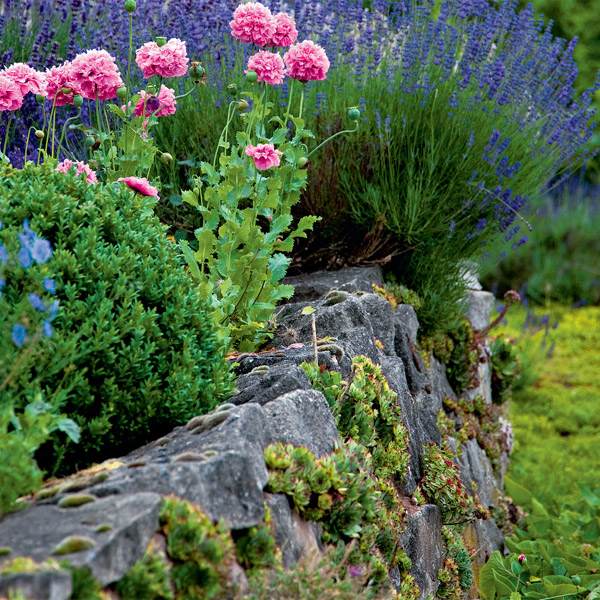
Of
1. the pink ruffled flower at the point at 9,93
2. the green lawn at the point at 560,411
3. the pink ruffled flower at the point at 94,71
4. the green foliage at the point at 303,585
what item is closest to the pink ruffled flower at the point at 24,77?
the pink ruffled flower at the point at 9,93

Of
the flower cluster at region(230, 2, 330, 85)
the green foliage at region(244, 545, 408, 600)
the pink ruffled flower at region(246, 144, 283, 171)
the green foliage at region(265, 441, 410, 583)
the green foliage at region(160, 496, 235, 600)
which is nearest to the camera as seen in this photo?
the green foliage at region(160, 496, 235, 600)

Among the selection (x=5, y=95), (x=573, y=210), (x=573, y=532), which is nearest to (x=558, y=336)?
(x=573, y=210)

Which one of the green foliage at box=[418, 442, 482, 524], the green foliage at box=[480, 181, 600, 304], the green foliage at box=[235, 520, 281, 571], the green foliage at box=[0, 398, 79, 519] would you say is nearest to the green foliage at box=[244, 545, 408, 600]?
the green foliage at box=[235, 520, 281, 571]

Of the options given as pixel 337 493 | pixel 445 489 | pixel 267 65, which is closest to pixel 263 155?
pixel 267 65

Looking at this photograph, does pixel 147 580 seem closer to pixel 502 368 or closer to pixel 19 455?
pixel 19 455

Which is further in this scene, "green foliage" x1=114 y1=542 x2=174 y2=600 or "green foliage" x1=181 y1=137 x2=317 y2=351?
"green foliage" x1=181 y1=137 x2=317 y2=351

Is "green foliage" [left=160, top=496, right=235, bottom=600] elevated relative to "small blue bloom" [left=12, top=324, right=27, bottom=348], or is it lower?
lower

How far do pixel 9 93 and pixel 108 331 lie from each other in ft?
4.77

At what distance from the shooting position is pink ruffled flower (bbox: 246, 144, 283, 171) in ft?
9.14

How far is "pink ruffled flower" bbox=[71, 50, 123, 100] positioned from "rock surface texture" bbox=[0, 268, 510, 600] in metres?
1.23

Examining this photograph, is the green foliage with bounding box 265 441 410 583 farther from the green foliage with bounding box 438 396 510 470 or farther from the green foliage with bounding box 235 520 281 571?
the green foliage with bounding box 438 396 510 470

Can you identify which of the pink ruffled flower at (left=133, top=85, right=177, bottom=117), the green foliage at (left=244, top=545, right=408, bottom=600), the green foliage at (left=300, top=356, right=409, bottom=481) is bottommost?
the green foliage at (left=300, top=356, right=409, bottom=481)

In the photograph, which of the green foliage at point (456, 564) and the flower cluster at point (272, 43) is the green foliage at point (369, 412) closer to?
the green foliage at point (456, 564)

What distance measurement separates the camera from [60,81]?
2926mm
